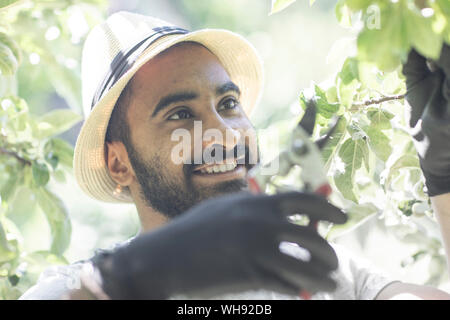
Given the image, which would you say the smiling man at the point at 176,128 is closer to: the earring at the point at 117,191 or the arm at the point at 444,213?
the earring at the point at 117,191

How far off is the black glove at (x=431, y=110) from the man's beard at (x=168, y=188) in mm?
514

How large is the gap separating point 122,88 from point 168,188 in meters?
0.35

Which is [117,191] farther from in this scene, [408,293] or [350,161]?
[408,293]

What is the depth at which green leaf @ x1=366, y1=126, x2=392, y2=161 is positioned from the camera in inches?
73.9

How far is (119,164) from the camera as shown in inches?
82.6

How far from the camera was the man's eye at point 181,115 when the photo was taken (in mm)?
1896

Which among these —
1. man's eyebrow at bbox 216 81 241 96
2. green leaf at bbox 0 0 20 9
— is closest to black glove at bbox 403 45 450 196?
man's eyebrow at bbox 216 81 241 96

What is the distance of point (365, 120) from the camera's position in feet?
6.21

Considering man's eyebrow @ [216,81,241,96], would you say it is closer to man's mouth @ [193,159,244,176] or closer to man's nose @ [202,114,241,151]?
man's nose @ [202,114,241,151]

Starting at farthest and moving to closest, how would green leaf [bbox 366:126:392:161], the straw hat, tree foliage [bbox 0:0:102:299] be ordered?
tree foliage [bbox 0:0:102:299]
the straw hat
green leaf [bbox 366:126:392:161]

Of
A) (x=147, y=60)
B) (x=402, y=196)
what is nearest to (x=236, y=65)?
(x=147, y=60)

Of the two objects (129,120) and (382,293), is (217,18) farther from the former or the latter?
(382,293)

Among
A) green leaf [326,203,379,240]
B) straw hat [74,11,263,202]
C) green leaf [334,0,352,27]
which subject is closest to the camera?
green leaf [334,0,352,27]

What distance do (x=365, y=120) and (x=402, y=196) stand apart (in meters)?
0.37
